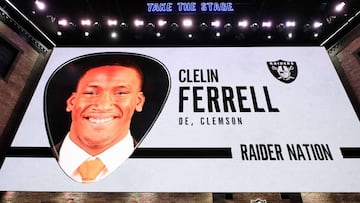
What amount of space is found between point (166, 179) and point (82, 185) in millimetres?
1306

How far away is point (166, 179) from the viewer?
4.50 m

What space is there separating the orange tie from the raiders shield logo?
381cm

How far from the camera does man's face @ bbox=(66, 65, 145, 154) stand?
507 centimetres

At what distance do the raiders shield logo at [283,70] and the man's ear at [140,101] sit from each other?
2698 mm

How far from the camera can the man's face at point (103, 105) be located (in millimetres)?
5070

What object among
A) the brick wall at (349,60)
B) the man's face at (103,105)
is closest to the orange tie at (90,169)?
the man's face at (103,105)

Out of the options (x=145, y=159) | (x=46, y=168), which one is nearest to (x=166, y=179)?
(x=145, y=159)

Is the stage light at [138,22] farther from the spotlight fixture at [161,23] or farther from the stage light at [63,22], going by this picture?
the stage light at [63,22]

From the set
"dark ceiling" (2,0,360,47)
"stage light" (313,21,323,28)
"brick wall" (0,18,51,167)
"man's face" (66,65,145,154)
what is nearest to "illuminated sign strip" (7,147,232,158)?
"brick wall" (0,18,51,167)

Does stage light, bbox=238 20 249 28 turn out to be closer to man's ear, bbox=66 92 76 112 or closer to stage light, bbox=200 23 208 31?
stage light, bbox=200 23 208 31

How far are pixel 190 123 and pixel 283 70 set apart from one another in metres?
2.33

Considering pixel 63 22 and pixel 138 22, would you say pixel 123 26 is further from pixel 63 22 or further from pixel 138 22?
pixel 63 22

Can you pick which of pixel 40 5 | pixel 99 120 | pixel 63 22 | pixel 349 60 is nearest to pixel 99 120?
pixel 99 120

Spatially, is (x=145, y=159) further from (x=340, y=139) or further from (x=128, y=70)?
(x=340, y=139)
